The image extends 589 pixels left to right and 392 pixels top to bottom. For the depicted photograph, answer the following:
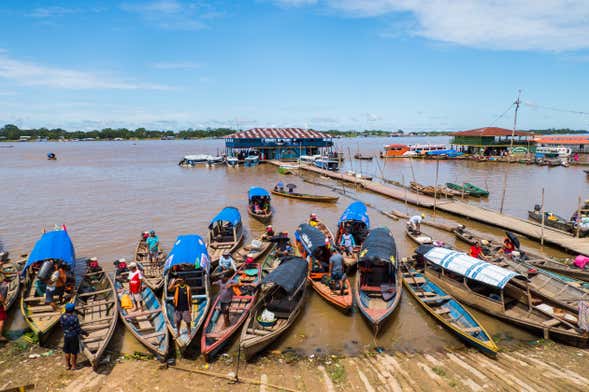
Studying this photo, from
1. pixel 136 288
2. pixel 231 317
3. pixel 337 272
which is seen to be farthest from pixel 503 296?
pixel 136 288

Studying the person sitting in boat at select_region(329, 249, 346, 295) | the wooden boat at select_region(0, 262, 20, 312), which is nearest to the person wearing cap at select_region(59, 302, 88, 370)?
the wooden boat at select_region(0, 262, 20, 312)

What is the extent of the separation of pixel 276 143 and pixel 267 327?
52370mm

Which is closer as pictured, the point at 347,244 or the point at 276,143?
the point at 347,244

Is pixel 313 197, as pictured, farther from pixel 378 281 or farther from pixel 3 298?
pixel 3 298

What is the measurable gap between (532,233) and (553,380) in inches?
530

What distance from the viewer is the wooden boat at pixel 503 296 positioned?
9.67m

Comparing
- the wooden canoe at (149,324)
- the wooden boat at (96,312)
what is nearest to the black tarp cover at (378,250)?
the wooden canoe at (149,324)

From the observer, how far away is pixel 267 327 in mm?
9742

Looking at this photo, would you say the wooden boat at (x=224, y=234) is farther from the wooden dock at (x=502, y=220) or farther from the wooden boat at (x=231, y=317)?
the wooden dock at (x=502, y=220)

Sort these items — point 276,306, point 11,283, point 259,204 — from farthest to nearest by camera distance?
point 259,204 < point 11,283 < point 276,306

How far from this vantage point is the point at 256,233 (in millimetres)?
21438

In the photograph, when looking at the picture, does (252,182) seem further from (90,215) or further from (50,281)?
(50,281)

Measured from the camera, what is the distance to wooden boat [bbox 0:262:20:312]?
37.5 feet

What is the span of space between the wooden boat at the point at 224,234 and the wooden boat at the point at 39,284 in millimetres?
5200
